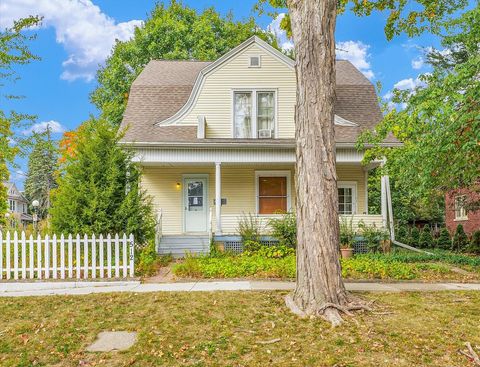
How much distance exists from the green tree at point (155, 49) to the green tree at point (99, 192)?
14.1 meters

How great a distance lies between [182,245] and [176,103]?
622 cm

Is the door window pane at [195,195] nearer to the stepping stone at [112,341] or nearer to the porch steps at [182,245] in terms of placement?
the porch steps at [182,245]

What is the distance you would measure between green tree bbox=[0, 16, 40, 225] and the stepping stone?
11159mm

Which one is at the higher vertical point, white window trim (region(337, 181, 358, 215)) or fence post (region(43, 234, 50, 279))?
white window trim (region(337, 181, 358, 215))

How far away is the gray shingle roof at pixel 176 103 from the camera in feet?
46.8

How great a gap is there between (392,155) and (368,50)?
430 inches

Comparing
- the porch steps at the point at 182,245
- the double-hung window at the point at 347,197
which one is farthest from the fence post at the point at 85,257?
the double-hung window at the point at 347,197

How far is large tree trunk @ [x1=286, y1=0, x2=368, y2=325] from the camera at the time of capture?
18.2 ft

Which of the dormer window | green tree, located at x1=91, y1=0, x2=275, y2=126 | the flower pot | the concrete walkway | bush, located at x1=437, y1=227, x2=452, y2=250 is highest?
green tree, located at x1=91, y1=0, x2=275, y2=126

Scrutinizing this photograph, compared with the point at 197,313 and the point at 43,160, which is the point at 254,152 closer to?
the point at 197,313

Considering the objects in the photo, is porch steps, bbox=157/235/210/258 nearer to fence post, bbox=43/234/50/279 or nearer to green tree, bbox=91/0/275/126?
fence post, bbox=43/234/50/279

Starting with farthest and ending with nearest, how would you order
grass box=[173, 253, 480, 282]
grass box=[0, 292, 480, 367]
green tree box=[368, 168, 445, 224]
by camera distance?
green tree box=[368, 168, 445, 224], grass box=[173, 253, 480, 282], grass box=[0, 292, 480, 367]

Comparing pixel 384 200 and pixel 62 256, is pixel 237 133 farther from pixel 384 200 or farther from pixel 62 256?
pixel 62 256

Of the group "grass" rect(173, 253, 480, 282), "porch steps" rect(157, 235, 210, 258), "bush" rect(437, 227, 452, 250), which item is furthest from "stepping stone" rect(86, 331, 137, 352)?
"bush" rect(437, 227, 452, 250)
